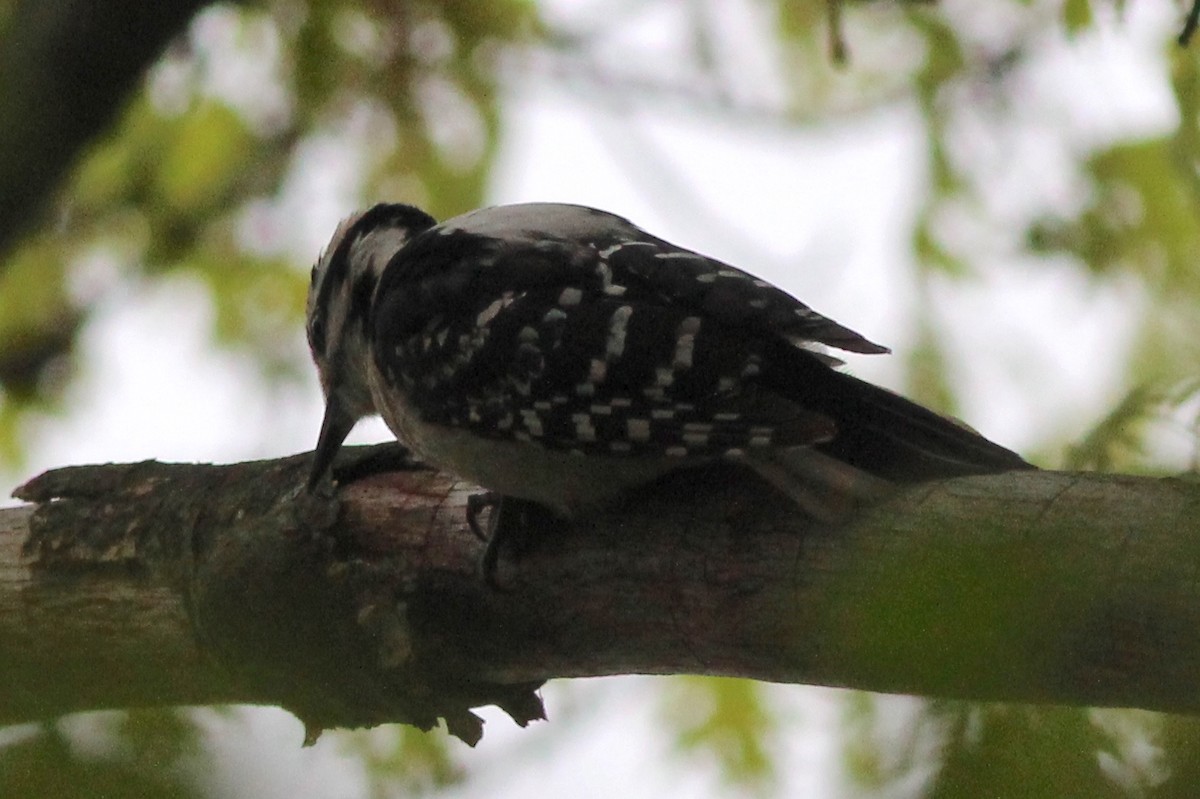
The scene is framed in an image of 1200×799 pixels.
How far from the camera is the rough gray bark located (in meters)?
1.80

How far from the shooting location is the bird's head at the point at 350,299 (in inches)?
138

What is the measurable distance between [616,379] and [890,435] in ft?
1.69

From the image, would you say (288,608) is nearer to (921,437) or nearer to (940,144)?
(921,437)

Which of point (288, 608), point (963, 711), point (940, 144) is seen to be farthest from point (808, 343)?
point (940, 144)

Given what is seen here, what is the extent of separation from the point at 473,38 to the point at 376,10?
0.35 m

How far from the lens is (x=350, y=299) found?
141 inches

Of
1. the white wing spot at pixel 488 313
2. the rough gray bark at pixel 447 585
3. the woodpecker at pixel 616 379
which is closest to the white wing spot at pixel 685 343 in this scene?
the woodpecker at pixel 616 379

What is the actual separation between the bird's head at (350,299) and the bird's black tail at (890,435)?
1.29 meters

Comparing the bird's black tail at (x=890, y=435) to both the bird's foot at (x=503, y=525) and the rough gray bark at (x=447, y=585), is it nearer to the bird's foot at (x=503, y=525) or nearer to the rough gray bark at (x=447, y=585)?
the rough gray bark at (x=447, y=585)

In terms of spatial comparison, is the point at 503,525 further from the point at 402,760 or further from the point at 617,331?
the point at 402,760

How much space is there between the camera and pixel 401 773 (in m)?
3.14

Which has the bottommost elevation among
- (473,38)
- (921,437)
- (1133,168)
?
(921,437)

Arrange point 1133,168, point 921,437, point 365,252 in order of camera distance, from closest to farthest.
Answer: point 921,437, point 365,252, point 1133,168

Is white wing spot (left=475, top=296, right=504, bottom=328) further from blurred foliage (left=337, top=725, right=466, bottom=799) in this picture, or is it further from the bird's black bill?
blurred foliage (left=337, top=725, right=466, bottom=799)
